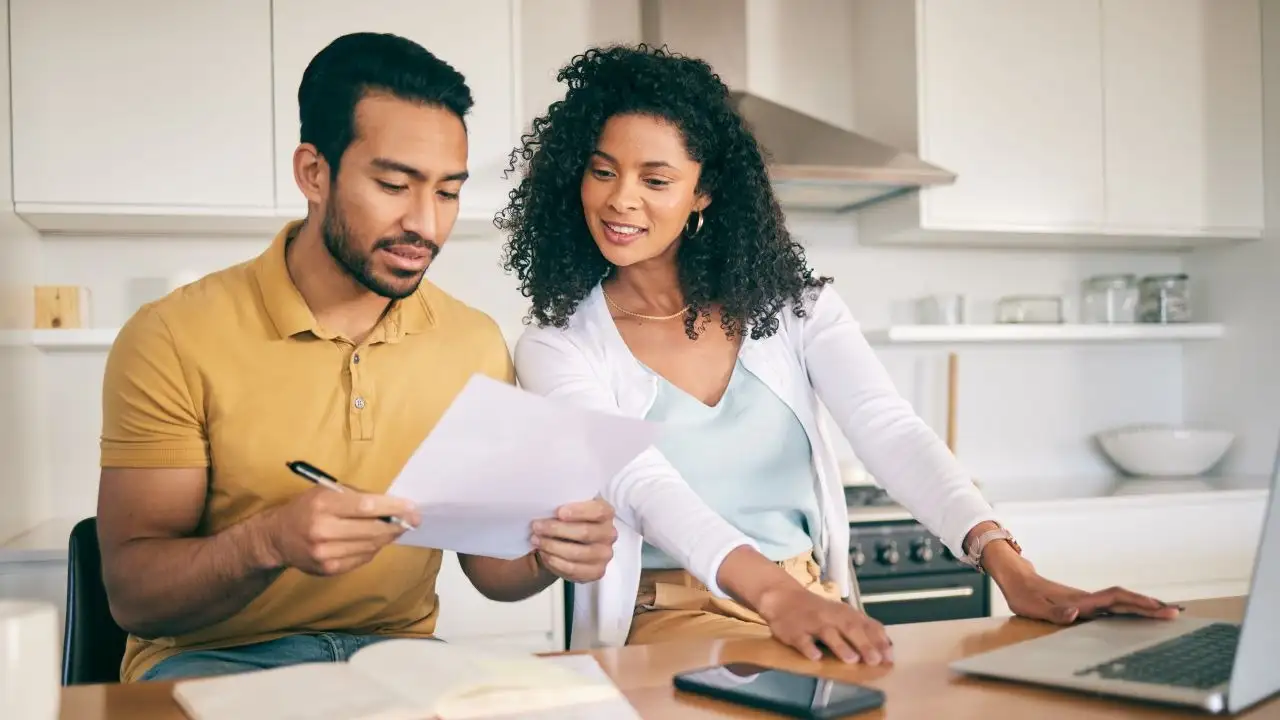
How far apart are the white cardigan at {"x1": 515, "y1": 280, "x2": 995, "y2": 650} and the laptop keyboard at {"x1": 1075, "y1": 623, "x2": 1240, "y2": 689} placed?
1.34ft

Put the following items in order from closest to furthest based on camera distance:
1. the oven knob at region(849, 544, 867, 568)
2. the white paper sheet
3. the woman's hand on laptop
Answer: the white paper sheet → the woman's hand on laptop → the oven knob at region(849, 544, 867, 568)

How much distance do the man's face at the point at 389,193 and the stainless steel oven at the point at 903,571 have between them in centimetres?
159

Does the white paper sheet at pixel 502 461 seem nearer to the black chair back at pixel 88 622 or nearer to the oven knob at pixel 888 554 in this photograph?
the black chair back at pixel 88 622

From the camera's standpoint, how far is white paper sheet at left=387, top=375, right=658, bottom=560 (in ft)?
3.02

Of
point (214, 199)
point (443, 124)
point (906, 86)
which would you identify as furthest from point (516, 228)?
point (906, 86)

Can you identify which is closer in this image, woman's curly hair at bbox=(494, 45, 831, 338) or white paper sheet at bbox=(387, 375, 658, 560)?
white paper sheet at bbox=(387, 375, 658, 560)

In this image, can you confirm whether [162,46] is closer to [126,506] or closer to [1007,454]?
[126,506]

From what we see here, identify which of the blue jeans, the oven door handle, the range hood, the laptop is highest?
the range hood

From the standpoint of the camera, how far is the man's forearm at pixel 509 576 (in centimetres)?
144

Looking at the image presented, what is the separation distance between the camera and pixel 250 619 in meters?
1.37

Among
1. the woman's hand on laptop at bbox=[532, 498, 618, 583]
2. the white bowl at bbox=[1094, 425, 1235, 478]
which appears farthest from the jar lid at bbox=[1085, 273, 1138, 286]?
the woman's hand on laptop at bbox=[532, 498, 618, 583]

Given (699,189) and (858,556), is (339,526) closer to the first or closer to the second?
(699,189)

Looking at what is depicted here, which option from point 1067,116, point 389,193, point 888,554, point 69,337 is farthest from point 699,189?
point 1067,116

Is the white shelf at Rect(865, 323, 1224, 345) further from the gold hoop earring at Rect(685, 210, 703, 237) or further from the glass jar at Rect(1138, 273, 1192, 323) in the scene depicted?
the gold hoop earring at Rect(685, 210, 703, 237)
